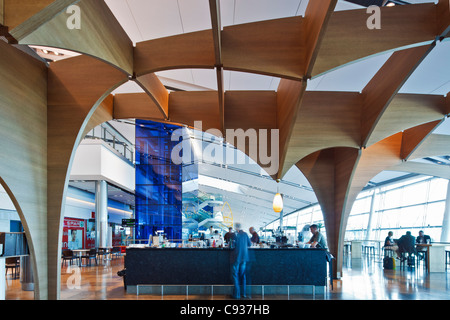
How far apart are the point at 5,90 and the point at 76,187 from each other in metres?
18.1

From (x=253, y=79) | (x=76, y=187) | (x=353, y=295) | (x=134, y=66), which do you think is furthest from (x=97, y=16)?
(x=76, y=187)

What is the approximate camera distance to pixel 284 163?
8.77m

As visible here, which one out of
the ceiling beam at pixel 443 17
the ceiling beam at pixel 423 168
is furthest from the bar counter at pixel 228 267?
the ceiling beam at pixel 423 168

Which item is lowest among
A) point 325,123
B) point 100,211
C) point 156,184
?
point 100,211

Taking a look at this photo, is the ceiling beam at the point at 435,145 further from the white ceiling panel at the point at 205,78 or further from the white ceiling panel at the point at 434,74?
Answer: the white ceiling panel at the point at 205,78

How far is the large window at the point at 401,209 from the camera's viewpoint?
17078 mm

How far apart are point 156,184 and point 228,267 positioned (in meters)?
11.6

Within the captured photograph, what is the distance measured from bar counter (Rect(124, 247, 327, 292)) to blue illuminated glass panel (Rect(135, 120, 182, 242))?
10.9m

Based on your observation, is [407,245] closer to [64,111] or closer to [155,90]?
[155,90]

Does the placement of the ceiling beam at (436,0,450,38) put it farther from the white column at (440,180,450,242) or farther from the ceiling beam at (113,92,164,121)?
the white column at (440,180,450,242)

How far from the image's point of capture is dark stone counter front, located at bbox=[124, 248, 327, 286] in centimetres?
809

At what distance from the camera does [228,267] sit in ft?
26.7

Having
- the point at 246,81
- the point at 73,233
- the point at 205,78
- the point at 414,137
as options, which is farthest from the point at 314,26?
the point at 73,233

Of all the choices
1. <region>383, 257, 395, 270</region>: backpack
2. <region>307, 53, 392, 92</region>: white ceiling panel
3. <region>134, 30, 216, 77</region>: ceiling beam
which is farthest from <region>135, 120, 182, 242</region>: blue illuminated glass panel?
<region>134, 30, 216, 77</region>: ceiling beam
